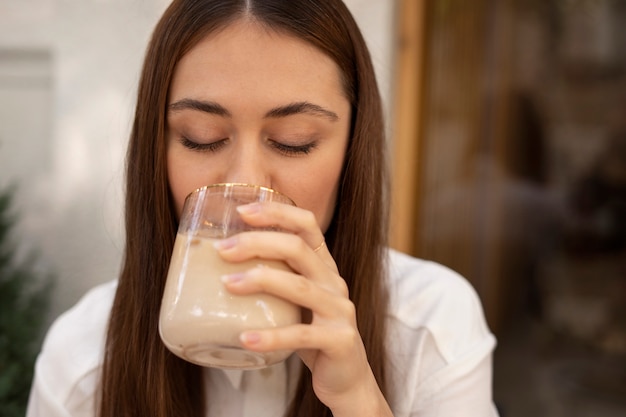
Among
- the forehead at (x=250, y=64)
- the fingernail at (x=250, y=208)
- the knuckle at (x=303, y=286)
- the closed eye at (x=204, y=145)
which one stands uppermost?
the forehead at (x=250, y=64)

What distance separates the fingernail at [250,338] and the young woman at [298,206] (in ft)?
0.62

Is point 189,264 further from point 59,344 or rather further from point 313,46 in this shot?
point 59,344

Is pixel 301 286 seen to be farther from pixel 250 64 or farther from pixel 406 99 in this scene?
pixel 406 99

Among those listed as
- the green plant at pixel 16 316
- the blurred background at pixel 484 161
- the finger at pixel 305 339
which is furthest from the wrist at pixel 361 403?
the blurred background at pixel 484 161

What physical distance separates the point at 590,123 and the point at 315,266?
263 centimetres

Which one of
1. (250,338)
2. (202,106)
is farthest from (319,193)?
(250,338)

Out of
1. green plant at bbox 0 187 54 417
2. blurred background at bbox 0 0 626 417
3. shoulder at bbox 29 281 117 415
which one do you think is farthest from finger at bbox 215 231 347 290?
blurred background at bbox 0 0 626 417

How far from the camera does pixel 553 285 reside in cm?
331

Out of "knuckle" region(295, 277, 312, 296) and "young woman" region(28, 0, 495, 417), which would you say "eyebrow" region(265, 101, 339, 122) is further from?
"knuckle" region(295, 277, 312, 296)

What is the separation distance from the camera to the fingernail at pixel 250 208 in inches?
35.5

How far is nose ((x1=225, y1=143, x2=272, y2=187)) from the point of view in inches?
47.2

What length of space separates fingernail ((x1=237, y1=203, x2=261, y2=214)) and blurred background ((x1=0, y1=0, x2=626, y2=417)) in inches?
80.1

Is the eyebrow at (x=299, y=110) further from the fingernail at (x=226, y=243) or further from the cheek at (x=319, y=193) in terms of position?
the fingernail at (x=226, y=243)

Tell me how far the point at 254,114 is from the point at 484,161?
2101 mm
